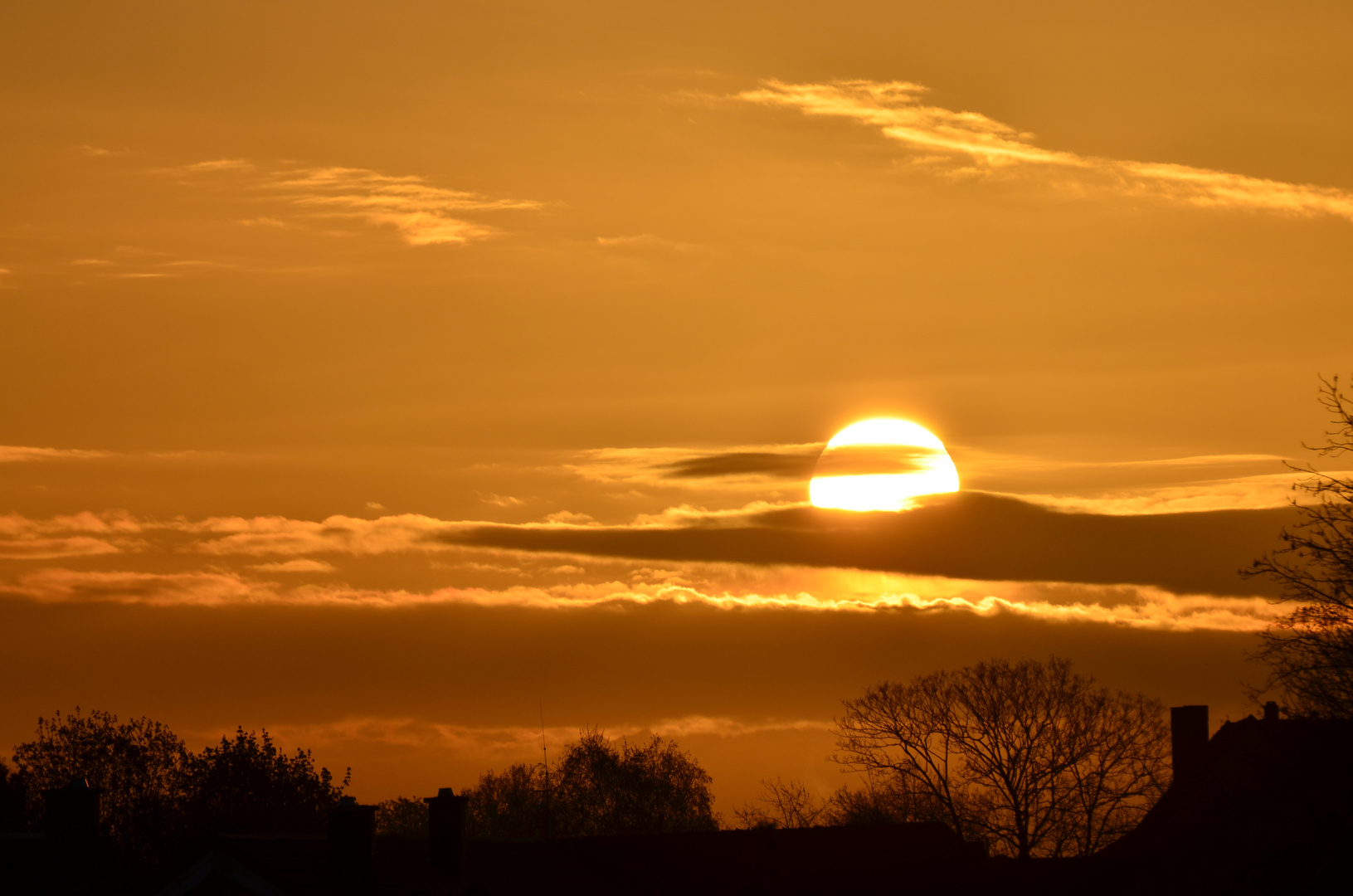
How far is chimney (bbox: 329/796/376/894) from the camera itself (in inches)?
1487

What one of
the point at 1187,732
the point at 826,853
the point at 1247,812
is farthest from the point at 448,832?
the point at 1187,732

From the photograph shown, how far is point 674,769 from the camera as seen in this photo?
386 ft

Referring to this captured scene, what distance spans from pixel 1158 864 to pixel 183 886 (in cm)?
3023

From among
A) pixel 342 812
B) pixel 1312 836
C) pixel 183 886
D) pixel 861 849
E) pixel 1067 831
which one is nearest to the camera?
pixel 1312 836

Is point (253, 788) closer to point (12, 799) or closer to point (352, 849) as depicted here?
point (12, 799)

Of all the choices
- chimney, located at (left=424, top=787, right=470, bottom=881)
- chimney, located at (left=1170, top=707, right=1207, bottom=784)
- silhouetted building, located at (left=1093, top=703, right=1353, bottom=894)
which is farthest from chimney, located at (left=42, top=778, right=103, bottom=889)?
chimney, located at (left=1170, top=707, right=1207, bottom=784)

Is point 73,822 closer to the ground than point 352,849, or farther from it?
farther from it

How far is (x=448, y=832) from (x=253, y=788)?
45.4 m

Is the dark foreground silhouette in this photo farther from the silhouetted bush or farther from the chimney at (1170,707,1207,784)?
the silhouetted bush

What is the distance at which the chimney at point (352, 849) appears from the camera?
3778cm

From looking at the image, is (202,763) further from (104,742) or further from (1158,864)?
(1158,864)

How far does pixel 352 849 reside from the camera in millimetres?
38125

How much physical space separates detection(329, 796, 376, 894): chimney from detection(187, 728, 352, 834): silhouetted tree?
43516mm

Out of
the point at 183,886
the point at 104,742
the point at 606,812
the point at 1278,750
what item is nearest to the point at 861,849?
the point at 1278,750
